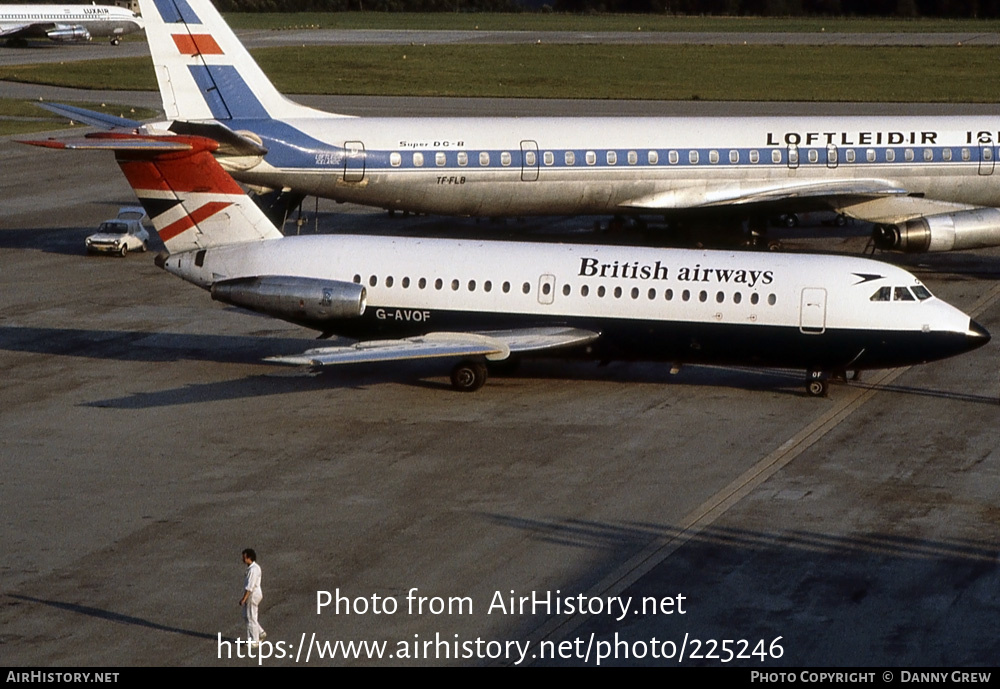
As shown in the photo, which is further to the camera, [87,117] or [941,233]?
[87,117]

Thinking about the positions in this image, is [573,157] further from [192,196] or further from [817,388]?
[192,196]

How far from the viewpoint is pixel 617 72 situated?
97.2 meters

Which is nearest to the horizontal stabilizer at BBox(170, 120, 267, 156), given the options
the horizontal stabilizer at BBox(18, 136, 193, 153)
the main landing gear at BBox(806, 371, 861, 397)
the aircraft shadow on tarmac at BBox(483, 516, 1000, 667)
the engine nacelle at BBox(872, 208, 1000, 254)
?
the horizontal stabilizer at BBox(18, 136, 193, 153)

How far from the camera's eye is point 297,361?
28750 millimetres

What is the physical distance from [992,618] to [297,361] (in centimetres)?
1418

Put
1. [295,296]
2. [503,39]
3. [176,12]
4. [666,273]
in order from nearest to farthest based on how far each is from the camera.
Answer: [295,296]
[666,273]
[176,12]
[503,39]

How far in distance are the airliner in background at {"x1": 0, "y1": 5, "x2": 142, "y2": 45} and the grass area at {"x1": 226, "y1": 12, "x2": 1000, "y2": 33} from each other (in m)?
20.7

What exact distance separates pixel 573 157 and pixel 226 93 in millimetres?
10810

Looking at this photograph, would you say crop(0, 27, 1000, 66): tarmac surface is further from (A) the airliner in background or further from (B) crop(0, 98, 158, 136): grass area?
(B) crop(0, 98, 158, 136): grass area

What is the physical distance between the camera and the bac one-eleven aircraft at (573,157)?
43.6 m

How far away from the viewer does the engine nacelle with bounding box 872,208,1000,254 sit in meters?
42.3

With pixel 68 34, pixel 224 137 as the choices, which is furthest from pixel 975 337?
pixel 68 34

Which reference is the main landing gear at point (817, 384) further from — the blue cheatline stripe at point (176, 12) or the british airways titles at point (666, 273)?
the blue cheatline stripe at point (176, 12)

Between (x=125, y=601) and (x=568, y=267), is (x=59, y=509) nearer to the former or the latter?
(x=125, y=601)
